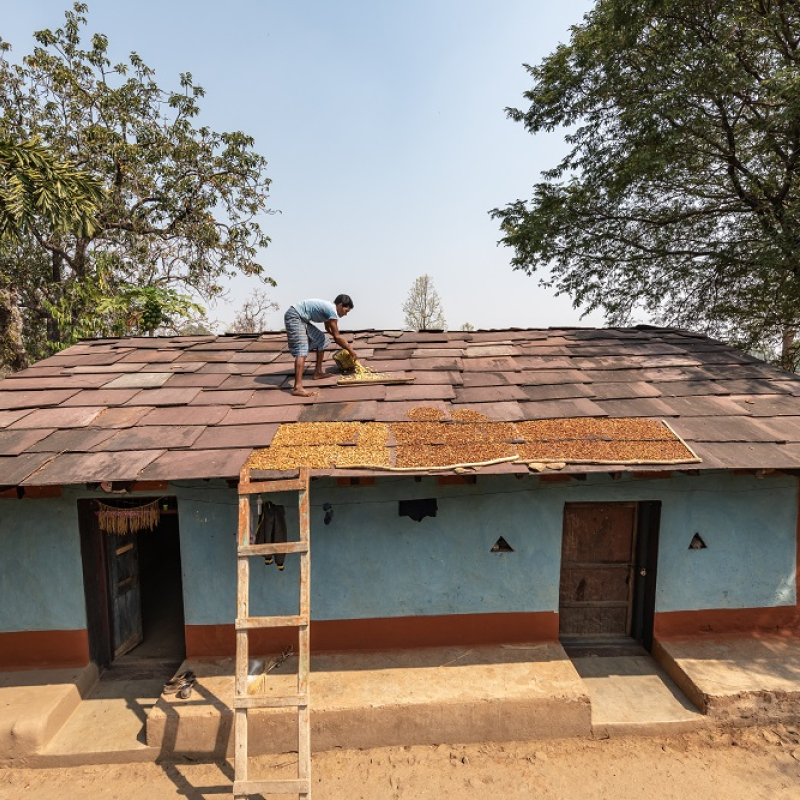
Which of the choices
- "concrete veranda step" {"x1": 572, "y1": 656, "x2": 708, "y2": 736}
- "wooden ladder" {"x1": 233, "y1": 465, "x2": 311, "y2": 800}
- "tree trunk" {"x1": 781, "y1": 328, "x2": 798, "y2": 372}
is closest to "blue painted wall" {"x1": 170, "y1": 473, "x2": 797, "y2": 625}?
"concrete veranda step" {"x1": 572, "y1": 656, "x2": 708, "y2": 736}

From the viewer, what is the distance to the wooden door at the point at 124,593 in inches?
217

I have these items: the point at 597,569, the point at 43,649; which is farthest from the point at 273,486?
the point at 597,569

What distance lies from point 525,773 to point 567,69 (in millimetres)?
15394

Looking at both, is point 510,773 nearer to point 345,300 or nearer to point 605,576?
point 605,576

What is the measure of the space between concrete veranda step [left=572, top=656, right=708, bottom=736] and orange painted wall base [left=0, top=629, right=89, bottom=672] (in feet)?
18.6

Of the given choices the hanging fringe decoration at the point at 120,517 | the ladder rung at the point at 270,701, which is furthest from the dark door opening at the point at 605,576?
the hanging fringe decoration at the point at 120,517

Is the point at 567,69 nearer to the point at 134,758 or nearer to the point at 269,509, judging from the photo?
the point at 269,509

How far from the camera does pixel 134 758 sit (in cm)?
427

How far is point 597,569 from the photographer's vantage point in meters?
5.70

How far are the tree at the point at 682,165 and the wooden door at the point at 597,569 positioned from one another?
8067 mm

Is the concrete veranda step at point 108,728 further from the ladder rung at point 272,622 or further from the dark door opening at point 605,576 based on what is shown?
the dark door opening at point 605,576

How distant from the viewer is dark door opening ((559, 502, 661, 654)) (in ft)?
18.3

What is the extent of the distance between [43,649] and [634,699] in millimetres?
6597

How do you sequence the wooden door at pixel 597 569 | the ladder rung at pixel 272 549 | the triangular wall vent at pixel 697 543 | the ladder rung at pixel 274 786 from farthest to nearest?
1. the wooden door at pixel 597 569
2. the triangular wall vent at pixel 697 543
3. the ladder rung at pixel 272 549
4. the ladder rung at pixel 274 786
